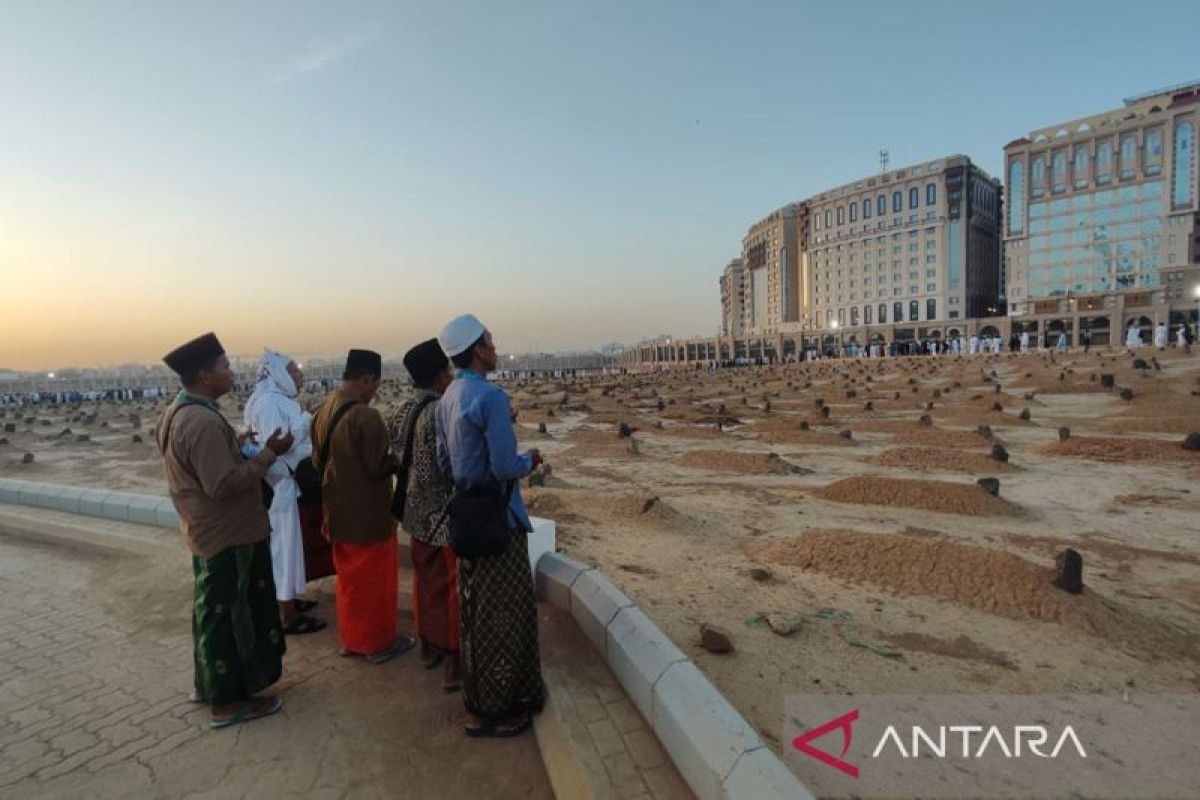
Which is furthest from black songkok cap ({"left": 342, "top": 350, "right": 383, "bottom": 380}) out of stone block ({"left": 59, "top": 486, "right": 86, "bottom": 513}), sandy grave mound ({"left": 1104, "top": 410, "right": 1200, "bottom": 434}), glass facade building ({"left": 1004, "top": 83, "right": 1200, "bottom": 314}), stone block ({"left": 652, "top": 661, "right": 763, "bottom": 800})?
glass facade building ({"left": 1004, "top": 83, "right": 1200, "bottom": 314})

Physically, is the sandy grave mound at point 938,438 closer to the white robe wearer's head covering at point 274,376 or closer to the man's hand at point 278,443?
the white robe wearer's head covering at point 274,376

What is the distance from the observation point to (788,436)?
14.5 metres

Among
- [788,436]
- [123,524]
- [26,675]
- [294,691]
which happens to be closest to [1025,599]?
[294,691]

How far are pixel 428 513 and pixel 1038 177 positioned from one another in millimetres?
94203

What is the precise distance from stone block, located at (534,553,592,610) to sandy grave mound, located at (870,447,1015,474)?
849 cm

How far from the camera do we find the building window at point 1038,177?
247ft

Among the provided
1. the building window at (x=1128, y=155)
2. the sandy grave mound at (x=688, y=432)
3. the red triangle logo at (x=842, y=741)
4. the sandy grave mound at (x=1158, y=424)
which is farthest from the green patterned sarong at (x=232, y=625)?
the building window at (x=1128, y=155)

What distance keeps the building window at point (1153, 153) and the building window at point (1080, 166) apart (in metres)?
5.27

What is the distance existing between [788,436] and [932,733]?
37.8 feet

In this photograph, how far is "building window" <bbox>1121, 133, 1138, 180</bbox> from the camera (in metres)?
68.6

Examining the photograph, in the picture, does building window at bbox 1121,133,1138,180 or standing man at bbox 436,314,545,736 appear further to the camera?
building window at bbox 1121,133,1138,180

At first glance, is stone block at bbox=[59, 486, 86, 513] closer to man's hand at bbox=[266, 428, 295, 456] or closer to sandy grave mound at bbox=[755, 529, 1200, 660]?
man's hand at bbox=[266, 428, 295, 456]

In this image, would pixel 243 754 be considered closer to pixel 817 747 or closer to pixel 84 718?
pixel 84 718

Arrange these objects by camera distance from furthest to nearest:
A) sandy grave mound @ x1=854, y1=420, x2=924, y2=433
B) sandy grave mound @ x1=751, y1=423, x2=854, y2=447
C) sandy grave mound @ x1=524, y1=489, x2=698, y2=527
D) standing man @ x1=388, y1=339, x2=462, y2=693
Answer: sandy grave mound @ x1=854, y1=420, x2=924, y2=433, sandy grave mound @ x1=751, y1=423, x2=854, y2=447, sandy grave mound @ x1=524, y1=489, x2=698, y2=527, standing man @ x1=388, y1=339, x2=462, y2=693
